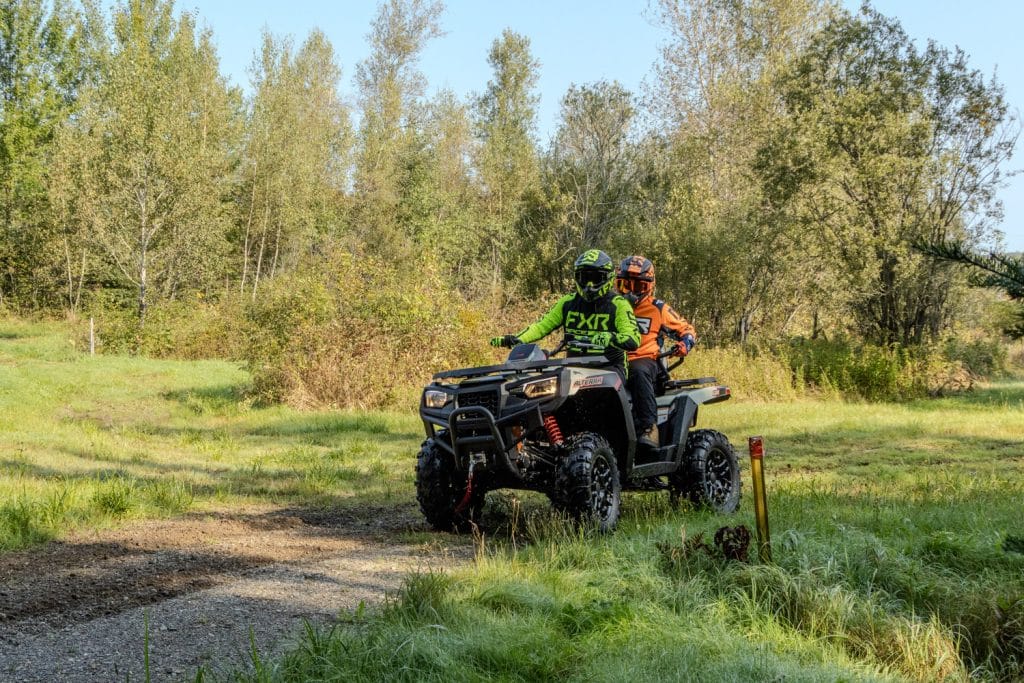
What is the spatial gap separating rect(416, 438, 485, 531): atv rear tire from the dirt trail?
29cm

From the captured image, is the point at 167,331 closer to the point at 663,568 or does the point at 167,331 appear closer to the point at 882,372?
the point at 882,372

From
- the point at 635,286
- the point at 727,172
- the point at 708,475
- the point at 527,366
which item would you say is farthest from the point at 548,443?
the point at 727,172

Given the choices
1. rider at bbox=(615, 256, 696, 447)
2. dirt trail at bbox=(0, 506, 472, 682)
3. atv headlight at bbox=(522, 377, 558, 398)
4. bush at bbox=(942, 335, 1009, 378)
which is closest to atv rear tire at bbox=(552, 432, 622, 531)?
atv headlight at bbox=(522, 377, 558, 398)

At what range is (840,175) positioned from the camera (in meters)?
25.2

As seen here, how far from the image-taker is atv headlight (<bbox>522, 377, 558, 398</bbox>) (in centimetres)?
749

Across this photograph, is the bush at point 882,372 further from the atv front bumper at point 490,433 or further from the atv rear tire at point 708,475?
the atv front bumper at point 490,433

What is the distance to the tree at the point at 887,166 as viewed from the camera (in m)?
24.7

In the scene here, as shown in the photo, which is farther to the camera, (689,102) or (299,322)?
(689,102)

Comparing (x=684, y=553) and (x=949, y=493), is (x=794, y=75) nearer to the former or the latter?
Result: (x=949, y=493)

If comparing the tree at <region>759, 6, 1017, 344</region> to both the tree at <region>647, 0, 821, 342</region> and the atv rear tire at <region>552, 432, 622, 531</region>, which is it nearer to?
the tree at <region>647, 0, 821, 342</region>

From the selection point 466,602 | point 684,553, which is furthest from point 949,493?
point 466,602

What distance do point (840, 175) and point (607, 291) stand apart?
1875 centimetres

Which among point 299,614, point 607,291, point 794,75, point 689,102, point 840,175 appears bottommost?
point 299,614

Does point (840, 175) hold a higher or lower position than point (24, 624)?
higher
